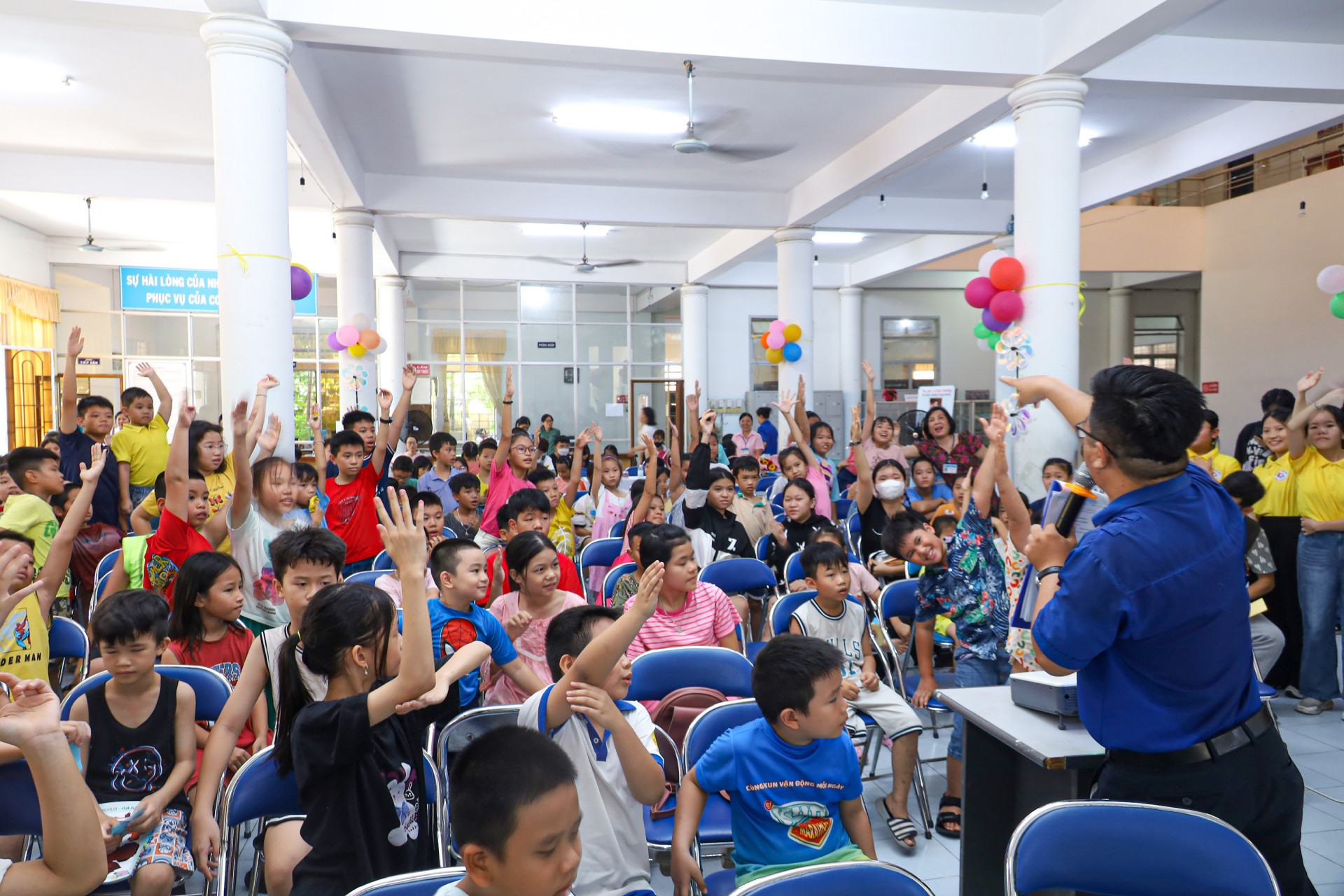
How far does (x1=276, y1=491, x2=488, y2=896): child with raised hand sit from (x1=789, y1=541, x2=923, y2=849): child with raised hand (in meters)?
1.66

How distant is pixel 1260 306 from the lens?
12.2 metres

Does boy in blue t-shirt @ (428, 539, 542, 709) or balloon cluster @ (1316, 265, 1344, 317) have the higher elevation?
balloon cluster @ (1316, 265, 1344, 317)

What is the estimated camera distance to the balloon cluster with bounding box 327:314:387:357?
8.13 m

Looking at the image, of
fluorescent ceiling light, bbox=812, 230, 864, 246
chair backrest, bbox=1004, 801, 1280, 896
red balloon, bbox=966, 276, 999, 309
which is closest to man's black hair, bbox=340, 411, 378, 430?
red balloon, bbox=966, 276, 999, 309

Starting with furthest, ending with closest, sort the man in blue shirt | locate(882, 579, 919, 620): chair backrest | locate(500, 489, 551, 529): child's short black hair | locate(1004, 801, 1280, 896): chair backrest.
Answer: locate(500, 489, 551, 529): child's short black hair
locate(882, 579, 919, 620): chair backrest
the man in blue shirt
locate(1004, 801, 1280, 896): chair backrest

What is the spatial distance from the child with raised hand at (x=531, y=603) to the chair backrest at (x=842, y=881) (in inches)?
65.7

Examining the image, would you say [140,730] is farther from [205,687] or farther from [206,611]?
[206,611]

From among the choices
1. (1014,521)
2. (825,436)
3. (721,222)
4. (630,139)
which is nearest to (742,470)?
(825,436)

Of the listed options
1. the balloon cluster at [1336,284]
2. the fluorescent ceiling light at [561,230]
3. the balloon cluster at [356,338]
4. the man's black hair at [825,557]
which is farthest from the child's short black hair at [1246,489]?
the fluorescent ceiling light at [561,230]

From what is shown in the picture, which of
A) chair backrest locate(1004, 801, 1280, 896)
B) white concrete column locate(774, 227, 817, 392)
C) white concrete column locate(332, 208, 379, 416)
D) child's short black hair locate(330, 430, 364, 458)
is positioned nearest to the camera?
chair backrest locate(1004, 801, 1280, 896)

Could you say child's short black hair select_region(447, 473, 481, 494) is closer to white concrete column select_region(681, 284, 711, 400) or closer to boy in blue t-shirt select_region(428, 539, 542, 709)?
boy in blue t-shirt select_region(428, 539, 542, 709)

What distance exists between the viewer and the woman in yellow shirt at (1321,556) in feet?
14.6

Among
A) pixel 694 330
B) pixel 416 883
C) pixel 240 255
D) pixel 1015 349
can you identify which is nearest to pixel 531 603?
pixel 416 883

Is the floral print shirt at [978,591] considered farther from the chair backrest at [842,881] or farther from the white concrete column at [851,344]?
the white concrete column at [851,344]
